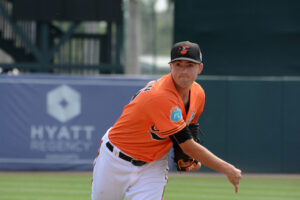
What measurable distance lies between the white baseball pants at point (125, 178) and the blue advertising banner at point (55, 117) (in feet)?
25.8

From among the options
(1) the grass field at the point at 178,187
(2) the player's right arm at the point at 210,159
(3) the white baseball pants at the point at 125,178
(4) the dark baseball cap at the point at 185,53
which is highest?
(4) the dark baseball cap at the point at 185,53

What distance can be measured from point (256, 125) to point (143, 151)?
850cm

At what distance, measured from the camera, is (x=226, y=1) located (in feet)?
49.6

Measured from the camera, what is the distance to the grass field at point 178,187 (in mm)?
9180

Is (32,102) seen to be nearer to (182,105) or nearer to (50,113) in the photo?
(50,113)

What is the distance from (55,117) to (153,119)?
8430mm

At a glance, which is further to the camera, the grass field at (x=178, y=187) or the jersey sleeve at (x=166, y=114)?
the grass field at (x=178, y=187)

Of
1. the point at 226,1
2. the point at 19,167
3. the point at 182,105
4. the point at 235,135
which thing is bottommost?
the point at 19,167

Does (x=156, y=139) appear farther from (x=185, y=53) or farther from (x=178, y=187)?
(x=178, y=187)

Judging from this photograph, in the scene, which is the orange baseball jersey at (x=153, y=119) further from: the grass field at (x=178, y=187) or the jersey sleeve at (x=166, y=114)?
the grass field at (x=178, y=187)

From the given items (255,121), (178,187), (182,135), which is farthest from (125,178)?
(255,121)

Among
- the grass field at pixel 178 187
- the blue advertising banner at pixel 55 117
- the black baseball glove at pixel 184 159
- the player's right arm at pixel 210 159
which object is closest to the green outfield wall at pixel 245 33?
the blue advertising banner at pixel 55 117

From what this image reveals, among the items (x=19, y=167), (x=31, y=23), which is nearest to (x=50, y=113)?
(x=19, y=167)

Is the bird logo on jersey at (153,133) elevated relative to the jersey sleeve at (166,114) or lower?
lower
